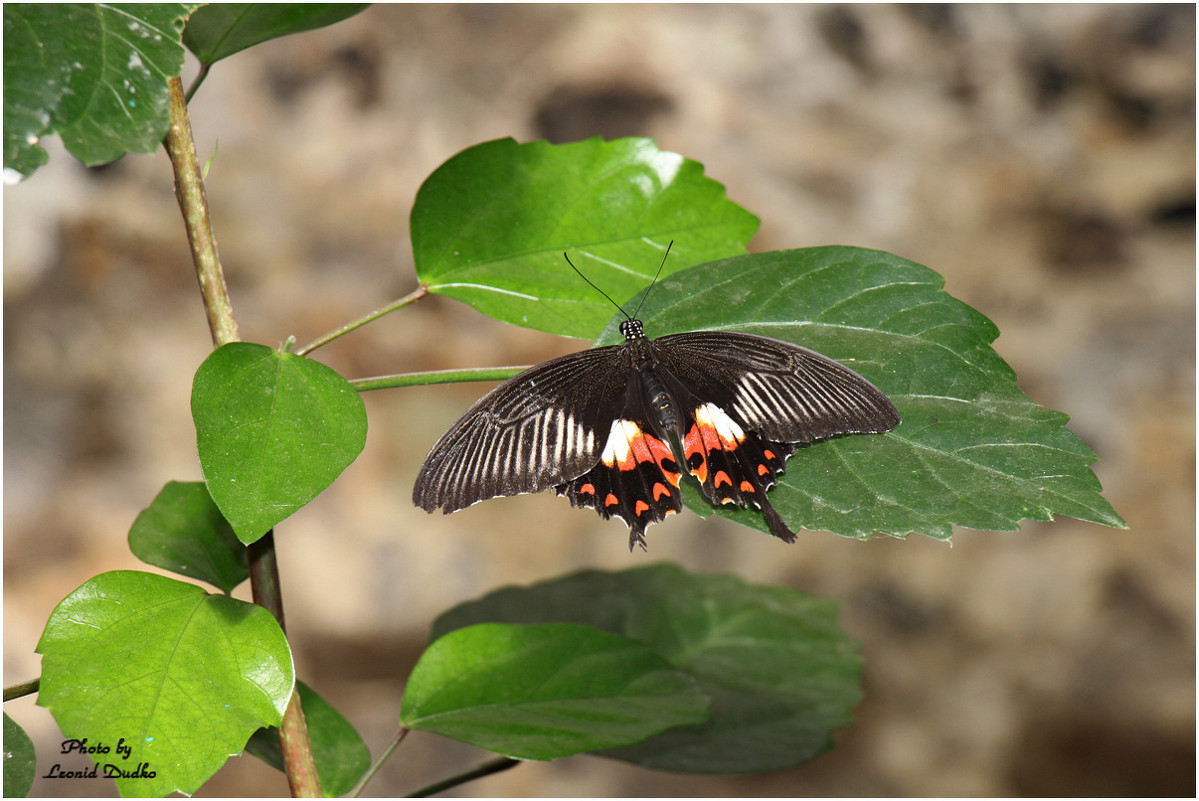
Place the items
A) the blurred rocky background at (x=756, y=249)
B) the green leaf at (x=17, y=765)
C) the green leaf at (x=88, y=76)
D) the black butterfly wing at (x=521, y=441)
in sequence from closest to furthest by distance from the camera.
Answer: the green leaf at (x=88, y=76) < the green leaf at (x=17, y=765) < the black butterfly wing at (x=521, y=441) < the blurred rocky background at (x=756, y=249)

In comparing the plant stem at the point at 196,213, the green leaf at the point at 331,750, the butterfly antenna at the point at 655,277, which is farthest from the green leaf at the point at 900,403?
the green leaf at the point at 331,750

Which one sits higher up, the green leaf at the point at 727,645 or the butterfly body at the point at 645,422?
the butterfly body at the point at 645,422

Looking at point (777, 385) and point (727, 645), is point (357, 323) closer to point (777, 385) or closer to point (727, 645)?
point (777, 385)

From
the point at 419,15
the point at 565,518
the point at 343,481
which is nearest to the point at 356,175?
the point at 419,15

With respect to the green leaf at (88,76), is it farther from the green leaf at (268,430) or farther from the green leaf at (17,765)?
the green leaf at (17,765)

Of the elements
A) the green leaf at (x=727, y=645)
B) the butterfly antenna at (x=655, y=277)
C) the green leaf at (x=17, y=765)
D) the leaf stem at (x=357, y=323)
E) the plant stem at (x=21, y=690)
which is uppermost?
the butterfly antenna at (x=655, y=277)
